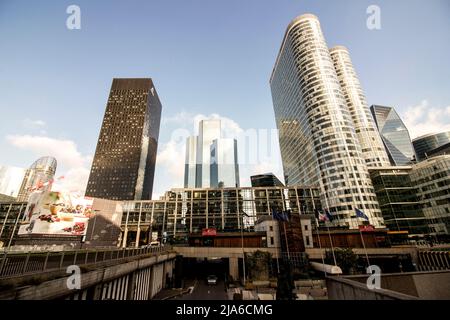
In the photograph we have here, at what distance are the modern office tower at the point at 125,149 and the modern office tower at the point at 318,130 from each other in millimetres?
121583

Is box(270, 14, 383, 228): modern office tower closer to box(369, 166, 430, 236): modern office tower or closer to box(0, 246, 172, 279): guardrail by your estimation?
box(369, 166, 430, 236): modern office tower

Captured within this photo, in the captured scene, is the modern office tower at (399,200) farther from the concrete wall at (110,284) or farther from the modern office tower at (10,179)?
the modern office tower at (10,179)

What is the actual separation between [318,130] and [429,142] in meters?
160

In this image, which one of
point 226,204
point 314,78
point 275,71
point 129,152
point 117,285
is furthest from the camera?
point 129,152

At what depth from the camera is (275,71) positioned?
15338 centimetres

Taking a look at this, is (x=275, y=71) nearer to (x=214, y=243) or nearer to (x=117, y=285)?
(x=214, y=243)

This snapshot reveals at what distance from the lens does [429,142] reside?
180 m

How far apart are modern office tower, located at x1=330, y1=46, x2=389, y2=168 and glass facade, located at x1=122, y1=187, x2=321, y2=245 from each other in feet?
186

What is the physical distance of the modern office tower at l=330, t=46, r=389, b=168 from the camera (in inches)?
4821

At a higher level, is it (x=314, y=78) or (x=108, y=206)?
(x=314, y=78)

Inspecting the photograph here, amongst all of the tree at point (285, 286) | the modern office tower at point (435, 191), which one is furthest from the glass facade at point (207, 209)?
the tree at point (285, 286)

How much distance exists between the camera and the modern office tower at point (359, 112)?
122456 millimetres
